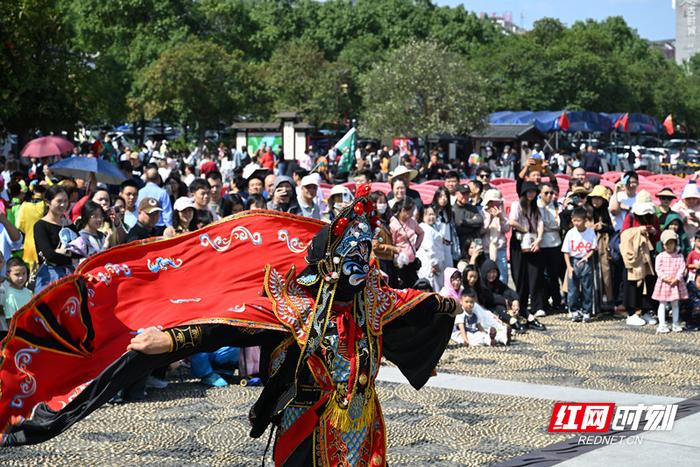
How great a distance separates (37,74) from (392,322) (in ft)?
56.9

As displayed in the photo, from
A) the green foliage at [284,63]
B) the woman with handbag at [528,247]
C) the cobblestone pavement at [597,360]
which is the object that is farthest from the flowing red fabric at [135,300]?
the green foliage at [284,63]

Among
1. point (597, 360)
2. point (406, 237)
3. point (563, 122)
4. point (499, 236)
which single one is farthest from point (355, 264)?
point (563, 122)

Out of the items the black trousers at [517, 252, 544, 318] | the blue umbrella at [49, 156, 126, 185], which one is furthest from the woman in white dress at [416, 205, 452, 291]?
the blue umbrella at [49, 156, 126, 185]

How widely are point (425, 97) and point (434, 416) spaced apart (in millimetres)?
31295

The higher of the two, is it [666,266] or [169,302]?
[169,302]

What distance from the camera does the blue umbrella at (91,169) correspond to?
13105mm

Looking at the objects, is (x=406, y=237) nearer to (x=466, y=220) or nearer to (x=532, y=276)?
(x=466, y=220)

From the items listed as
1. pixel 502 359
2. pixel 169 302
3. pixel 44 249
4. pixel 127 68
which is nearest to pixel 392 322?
pixel 169 302

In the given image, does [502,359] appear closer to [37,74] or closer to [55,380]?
[55,380]

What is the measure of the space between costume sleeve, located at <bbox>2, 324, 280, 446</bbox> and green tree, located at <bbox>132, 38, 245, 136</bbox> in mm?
38544

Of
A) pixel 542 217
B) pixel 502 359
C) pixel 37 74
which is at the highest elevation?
pixel 37 74

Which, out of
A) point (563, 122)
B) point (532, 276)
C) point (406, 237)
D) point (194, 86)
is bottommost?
point (532, 276)

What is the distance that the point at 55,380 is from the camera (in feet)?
15.6

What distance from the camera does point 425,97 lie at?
38625mm
